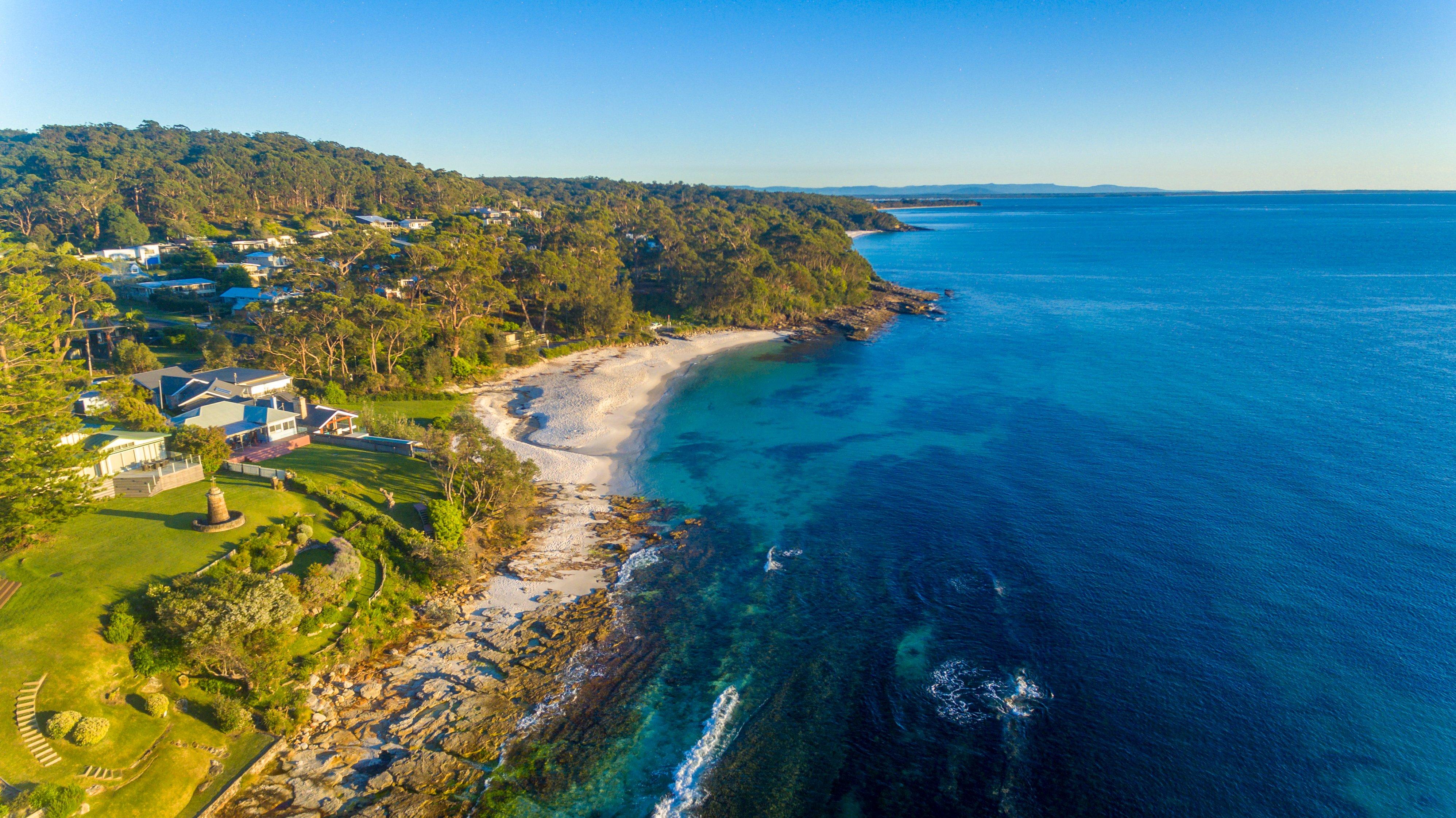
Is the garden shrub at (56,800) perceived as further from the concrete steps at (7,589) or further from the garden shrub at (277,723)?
the concrete steps at (7,589)

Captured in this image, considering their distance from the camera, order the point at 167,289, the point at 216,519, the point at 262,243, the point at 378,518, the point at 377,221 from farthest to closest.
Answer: the point at 377,221 → the point at 262,243 → the point at 167,289 → the point at 378,518 → the point at 216,519

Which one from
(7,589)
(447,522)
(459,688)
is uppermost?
(7,589)

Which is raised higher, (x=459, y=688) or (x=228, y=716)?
(x=228, y=716)

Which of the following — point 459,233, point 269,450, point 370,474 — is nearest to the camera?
point 370,474

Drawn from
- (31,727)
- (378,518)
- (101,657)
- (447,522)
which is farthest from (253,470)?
(31,727)

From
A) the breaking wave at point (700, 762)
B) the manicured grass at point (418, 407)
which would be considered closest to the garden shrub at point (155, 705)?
the breaking wave at point (700, 762)

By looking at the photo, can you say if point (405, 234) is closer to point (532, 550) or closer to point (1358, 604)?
point (532, 550)

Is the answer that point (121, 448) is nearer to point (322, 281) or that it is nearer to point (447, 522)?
point (447, 522)

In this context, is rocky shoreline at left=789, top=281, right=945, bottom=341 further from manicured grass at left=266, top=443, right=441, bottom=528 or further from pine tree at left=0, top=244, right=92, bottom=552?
pine tree at left=0, top=244, right=92, bottom=552
